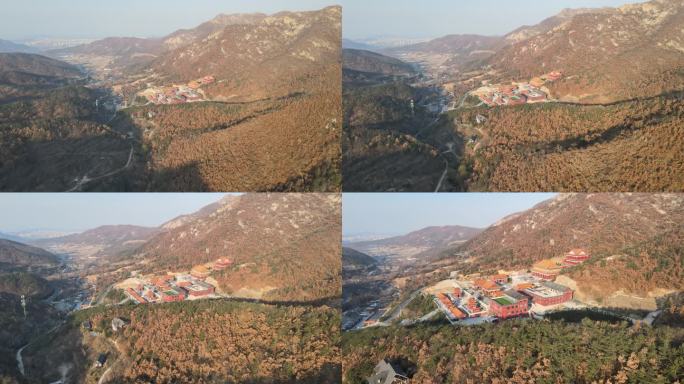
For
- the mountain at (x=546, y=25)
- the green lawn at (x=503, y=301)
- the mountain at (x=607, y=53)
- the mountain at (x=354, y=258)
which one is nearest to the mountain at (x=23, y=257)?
the mountain at (x=354, y=258)

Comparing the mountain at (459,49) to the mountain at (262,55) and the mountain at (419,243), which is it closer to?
the mountain at (262,55)

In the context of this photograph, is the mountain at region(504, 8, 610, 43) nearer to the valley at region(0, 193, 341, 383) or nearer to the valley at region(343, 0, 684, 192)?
the valley at region(343, 0, 684, 192)

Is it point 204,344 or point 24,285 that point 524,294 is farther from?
point 24,285

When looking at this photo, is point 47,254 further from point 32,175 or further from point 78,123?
point 78,123

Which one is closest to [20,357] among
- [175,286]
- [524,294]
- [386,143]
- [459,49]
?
[175,286]

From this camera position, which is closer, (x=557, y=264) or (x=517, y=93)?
(x=517, y=93)

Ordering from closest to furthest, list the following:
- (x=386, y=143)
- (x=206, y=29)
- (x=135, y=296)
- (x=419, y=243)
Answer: (x=386, y=143) < (x=206, y=29) < (x=135, y=296) < (x=419, y=243)
